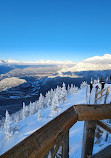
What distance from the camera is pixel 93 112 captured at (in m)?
1.79

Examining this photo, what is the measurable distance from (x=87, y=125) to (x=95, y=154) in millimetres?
762

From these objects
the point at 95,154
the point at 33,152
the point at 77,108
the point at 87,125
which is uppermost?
the point at 77,108

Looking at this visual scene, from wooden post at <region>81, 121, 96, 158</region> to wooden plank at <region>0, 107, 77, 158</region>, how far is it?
0.33m

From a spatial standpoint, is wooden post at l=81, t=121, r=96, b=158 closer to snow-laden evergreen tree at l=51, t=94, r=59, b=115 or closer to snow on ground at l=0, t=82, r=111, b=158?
snow on ground at l=0, t=82, r=111, b=158

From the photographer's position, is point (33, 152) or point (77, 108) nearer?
point (33, 152)

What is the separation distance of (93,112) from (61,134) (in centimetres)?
70

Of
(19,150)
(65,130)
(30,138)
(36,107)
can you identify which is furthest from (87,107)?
(36,107)

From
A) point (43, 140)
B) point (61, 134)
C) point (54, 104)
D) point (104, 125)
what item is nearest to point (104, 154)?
point (104, 125)

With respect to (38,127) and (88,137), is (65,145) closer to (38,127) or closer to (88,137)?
(88,137)

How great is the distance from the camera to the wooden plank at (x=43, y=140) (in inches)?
38.1

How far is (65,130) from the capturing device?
60.4 inches

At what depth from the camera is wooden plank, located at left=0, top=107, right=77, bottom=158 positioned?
0.97m

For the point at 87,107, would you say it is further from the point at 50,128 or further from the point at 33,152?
the point at 33,152

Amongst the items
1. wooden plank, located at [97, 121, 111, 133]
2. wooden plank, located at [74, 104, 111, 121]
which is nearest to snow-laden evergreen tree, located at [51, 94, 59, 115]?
wooden plank, located at [97, 121, 111, 133]
